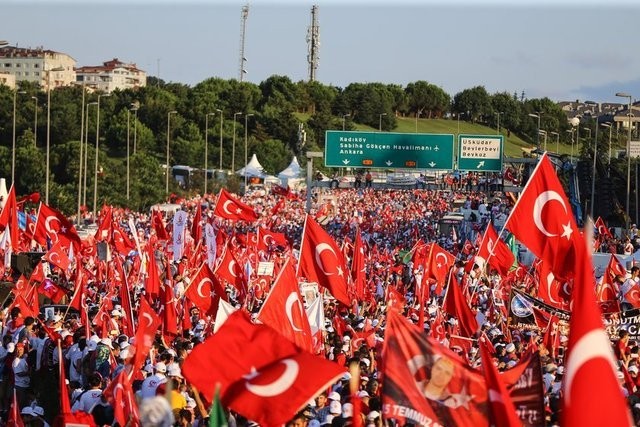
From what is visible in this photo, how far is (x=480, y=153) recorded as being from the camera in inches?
1823

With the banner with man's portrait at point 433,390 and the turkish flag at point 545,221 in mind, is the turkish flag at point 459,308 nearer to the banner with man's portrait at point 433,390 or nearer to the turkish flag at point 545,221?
the turkish flag at point 545,221

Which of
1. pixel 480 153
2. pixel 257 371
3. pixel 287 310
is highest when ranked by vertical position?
pixel 480 153

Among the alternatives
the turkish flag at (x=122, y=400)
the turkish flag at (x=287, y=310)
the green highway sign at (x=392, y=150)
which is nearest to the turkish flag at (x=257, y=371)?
the turkish flag at (x=122, y=400)

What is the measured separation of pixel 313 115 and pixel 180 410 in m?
120

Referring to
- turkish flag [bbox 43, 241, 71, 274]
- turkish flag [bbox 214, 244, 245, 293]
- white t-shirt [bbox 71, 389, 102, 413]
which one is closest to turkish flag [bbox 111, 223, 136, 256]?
turkish flag [bbox 43, 241, 71, 274]

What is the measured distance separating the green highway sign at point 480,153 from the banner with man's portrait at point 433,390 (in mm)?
38041

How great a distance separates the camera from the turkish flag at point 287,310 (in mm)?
12391

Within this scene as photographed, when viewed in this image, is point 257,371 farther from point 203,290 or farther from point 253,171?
point 253,171

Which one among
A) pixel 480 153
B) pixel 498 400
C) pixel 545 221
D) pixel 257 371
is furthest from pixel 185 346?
pixel 480 153

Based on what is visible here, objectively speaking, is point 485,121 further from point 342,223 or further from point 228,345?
→ point 228,345

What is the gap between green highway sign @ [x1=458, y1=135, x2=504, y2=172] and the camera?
46.0 meters

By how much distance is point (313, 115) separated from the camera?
130 metres

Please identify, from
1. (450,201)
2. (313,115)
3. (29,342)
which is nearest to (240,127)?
(313,115)

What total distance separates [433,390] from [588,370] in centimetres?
142
